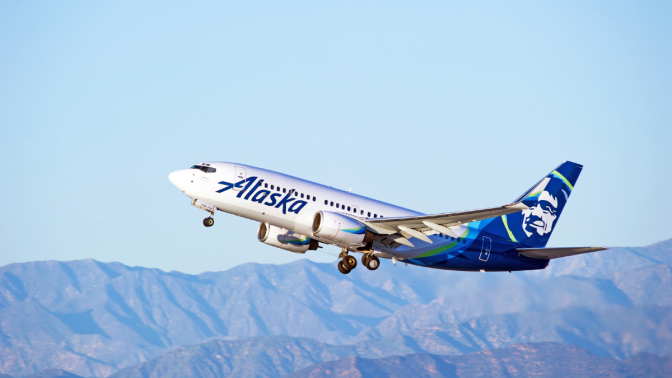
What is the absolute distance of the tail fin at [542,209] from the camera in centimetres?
5697

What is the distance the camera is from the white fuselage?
4847 centimetres

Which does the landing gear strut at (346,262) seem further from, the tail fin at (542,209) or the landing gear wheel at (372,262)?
the tail fin at (542,209)

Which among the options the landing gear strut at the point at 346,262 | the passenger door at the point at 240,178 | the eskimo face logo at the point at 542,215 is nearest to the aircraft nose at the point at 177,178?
the passenger door at the point at 240,178

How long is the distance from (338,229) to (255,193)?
5407mm

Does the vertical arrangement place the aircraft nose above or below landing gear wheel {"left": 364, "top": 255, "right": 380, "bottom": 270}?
above

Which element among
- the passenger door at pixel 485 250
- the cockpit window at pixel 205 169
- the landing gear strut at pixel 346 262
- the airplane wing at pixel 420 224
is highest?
the cockpit window at pixel 205 169

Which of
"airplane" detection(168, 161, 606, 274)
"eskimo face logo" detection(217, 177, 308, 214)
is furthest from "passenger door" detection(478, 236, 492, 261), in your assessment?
"eskimo face logo" detection(217, 177, 308, 214)

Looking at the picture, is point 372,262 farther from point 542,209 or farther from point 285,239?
point 542,209

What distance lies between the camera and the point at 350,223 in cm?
4788

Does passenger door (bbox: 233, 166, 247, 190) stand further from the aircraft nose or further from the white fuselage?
the aircraft nose

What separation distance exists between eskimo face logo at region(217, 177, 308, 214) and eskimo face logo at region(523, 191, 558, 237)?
1820 centimetres

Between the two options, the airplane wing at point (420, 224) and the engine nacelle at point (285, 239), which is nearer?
the airplane wing at point (420, 224)

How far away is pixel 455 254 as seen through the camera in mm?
53375

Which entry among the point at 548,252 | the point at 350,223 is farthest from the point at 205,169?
the point at 548,252
